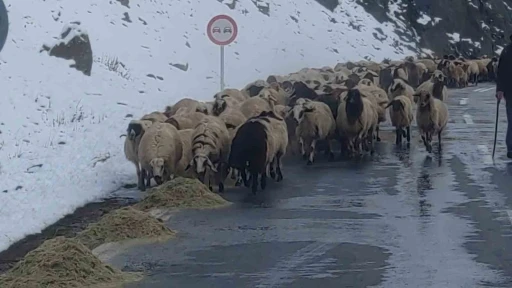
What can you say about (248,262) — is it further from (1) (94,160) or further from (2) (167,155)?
(1) (94,160)

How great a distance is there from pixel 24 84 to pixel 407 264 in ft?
48.8

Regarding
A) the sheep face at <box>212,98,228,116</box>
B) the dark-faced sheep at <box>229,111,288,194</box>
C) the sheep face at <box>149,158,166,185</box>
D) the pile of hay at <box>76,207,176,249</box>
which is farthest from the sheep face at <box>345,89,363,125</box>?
the pile of hay at <box>76,207,176,249</box>

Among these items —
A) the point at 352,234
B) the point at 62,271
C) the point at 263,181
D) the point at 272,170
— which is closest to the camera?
the point at 62,271

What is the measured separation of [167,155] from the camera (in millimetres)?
15492

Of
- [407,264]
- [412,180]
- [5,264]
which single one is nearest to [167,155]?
[412,180]

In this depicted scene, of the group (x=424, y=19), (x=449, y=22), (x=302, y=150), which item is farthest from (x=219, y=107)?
(x=449, y=22)

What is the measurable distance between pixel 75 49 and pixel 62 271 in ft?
59.1

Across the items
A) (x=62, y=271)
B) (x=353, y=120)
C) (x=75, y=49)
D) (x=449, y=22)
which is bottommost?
(x=62, y=271)

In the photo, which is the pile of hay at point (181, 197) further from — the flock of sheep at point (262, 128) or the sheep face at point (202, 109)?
the sheep face at point (202, 109)

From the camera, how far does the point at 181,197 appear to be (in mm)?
13984

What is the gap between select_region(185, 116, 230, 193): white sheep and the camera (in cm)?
1547

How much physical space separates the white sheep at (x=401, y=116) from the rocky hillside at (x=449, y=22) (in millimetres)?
42774

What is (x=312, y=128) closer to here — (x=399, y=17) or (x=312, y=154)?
(x=312, y=154)

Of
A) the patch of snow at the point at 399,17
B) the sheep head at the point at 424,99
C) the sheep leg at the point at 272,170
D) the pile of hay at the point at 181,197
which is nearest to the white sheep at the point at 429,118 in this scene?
the sheep head at the point at 424,99
